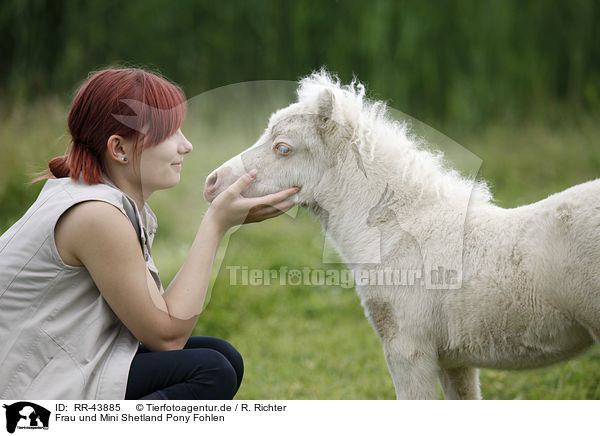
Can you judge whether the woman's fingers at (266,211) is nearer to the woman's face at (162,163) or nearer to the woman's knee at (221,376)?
the woman's face at (162,163)

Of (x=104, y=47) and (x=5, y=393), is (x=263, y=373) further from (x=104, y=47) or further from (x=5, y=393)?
(x=104, y=47)

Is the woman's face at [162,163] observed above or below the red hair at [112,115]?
below

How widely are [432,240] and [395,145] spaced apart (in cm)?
42

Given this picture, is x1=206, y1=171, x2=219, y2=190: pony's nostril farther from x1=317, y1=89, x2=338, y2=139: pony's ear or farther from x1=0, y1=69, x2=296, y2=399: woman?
x1=317, y1=89, x2=338, y2=139: pony's ear

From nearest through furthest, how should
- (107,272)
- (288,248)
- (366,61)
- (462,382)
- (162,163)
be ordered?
(107,272) → (162,163) → (462,382) → (288,248) → (366,61)

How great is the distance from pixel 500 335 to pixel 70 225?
1507mm

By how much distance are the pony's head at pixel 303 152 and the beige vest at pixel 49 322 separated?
621mm

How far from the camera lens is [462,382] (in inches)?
97.5

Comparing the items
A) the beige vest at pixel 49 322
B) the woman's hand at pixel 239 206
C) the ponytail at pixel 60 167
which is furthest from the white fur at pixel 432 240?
the beige vest at pixel 49 322

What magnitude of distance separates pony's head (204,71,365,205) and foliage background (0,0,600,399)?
307cm

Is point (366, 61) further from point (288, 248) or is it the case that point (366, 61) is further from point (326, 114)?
point (326, 114)

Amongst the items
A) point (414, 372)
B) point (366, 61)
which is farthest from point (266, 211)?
point (366, 61)

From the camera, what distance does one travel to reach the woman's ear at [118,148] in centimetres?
196
